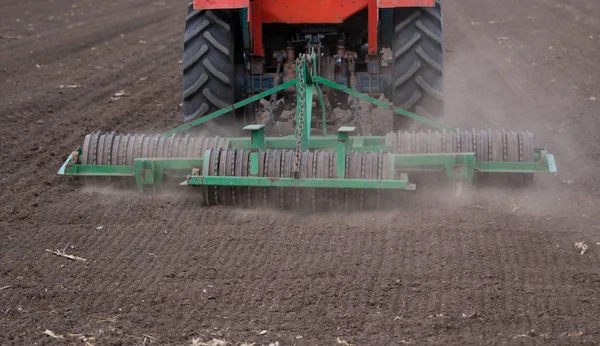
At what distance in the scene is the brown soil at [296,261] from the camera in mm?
5320

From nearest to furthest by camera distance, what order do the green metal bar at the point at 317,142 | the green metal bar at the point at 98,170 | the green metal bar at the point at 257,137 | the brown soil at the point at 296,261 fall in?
the brown soil at the point at 296,261, the green metal bar at the point at 257,137, the green metal bar at the point at 98,170, the green metal bar at the point at 317,142

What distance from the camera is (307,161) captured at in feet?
24.3

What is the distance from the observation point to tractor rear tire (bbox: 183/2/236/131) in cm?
873

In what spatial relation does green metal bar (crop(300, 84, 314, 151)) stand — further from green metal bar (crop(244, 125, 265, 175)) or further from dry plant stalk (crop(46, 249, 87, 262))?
dry plant stalk (crop(46, 249, 87, 262))

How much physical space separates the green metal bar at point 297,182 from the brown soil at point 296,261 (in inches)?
9.4

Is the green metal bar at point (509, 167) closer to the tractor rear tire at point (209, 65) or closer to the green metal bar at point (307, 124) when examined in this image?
the green metal bar at point (307, 124)

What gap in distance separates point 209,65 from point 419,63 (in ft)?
5.89

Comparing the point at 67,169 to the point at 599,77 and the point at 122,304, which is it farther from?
the point at 599,77

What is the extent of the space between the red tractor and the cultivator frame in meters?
0.53

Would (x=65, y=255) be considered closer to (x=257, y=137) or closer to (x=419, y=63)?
(x=257, y=137)

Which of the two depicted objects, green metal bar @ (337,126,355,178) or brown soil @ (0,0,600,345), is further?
green metal bar @ (337,126,355,178)

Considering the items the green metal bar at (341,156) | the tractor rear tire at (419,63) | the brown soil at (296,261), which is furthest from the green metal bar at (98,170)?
the tractor rear tire at (419,63)

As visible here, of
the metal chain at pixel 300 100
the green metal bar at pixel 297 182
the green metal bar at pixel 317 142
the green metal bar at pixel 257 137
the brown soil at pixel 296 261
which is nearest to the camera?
the brown soil at pixel 296 261

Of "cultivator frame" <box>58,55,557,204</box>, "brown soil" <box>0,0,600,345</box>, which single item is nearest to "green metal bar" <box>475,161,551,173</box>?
"cultivator frame" <box>58,55,557,204</box>
